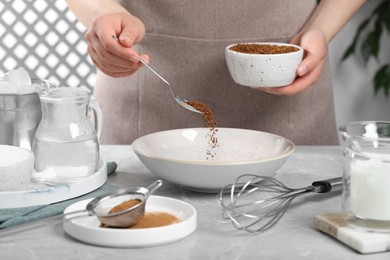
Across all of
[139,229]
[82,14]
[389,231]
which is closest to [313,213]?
[389,231]

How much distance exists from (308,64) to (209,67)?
285 millimetres

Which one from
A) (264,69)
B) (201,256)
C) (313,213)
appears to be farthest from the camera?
(264,69)

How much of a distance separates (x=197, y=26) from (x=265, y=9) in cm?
16

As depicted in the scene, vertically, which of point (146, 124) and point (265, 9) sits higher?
point (265, 9)

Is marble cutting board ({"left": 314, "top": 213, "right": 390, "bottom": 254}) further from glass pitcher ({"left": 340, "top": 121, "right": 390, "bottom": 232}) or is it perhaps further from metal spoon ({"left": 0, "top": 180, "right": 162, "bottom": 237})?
metal spoon ({"left": 0, "top": 180, "right": 162, "bottom": 237})

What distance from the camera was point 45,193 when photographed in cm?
113

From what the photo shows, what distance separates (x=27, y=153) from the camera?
3.77ft

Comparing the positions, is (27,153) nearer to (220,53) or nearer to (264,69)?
(264,69)

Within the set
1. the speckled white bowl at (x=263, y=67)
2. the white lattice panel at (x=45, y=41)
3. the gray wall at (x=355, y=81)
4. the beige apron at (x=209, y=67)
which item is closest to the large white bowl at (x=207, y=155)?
the speckled white bowl at (x=263, y=67)

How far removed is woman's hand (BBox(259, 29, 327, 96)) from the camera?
152cm

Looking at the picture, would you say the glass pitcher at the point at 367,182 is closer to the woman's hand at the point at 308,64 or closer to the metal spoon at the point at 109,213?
the metal spoon at the point at 109,213

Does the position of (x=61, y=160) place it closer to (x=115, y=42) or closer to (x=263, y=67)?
(x=115, y=42)

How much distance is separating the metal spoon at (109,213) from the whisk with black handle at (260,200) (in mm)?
114

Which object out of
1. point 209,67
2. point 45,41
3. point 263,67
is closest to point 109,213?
point 263,67
